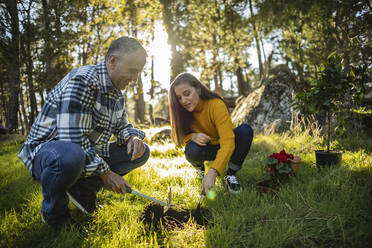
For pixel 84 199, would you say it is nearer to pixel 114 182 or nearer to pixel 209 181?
pixel 114 182

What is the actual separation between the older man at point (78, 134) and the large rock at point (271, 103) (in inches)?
166

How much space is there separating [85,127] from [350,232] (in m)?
1.84

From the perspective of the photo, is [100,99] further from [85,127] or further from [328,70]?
[328,70]

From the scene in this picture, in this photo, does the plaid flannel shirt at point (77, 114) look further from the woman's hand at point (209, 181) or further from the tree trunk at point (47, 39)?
the tree trunk at point (47, 39)

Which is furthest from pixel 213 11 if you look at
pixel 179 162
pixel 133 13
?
pixel 179 162

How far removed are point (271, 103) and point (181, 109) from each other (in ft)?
11.9

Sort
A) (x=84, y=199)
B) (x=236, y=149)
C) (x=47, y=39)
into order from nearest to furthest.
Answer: (x=84, y=199) < (x=236, y=149) < (x=47, y=39)

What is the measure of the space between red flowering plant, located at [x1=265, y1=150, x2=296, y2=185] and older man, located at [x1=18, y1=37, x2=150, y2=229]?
1.31 meters

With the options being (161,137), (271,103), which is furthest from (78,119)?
(271,103)

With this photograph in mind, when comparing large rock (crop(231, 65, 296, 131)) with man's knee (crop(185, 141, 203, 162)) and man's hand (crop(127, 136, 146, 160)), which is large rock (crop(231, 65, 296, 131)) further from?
man's hand (crop(127, 136, 146, 160))

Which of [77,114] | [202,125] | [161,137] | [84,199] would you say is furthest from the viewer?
[161,137]

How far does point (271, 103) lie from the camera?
5.44 meters

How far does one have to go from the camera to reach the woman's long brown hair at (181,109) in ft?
8.02

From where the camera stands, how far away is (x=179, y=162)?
3562 mm
